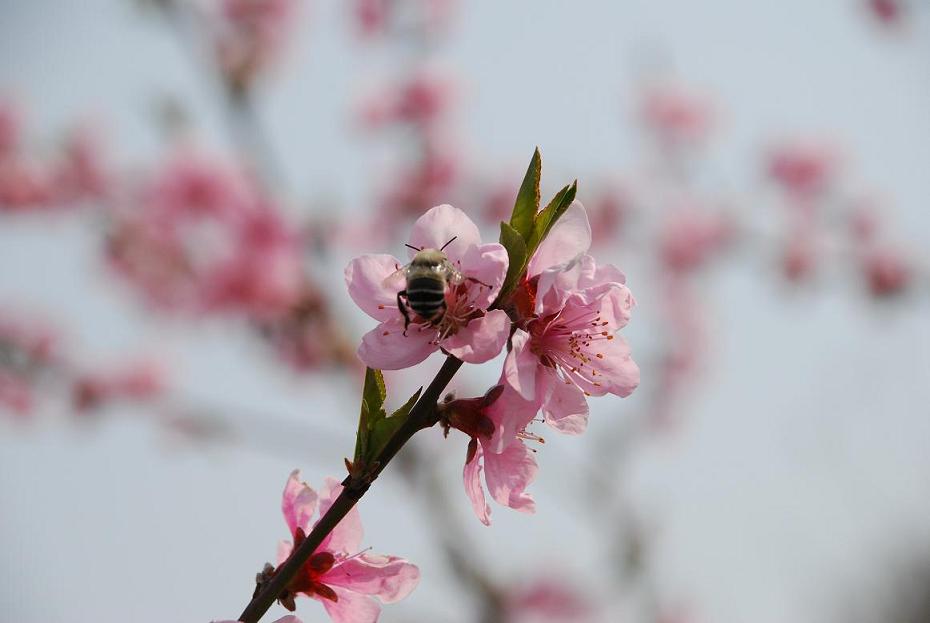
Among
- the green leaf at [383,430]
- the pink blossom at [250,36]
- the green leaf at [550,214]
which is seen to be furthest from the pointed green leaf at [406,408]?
the pink blossom at [250,36]

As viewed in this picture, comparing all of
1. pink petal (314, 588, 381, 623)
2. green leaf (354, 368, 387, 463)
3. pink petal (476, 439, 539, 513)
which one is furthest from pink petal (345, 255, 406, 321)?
pink petal (314, 588, 381, 623)

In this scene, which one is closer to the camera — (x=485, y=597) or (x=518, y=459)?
(x=518, y=459)

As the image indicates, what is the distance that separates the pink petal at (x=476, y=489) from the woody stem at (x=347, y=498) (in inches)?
6.2

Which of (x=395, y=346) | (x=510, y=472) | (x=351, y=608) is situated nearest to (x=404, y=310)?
(x=395, y=346)

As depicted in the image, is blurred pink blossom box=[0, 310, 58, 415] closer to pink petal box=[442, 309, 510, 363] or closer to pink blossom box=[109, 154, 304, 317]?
pink blossom box=[109, 154, 304, 317]

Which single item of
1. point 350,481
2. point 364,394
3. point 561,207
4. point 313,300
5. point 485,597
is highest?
point 313,300

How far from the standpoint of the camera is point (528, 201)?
1078mm

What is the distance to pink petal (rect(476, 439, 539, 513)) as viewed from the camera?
44.8 inches

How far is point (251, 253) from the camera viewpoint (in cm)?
592

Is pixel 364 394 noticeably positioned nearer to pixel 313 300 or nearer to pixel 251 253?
pixel 313 300

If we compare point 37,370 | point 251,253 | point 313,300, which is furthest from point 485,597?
point 37,370

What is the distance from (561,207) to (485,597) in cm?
391

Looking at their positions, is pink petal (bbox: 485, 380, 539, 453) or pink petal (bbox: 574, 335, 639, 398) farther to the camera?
pink petal (bbox: 574, 335, 639, 398)

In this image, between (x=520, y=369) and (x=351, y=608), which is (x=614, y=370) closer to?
(x=520, y=369)
